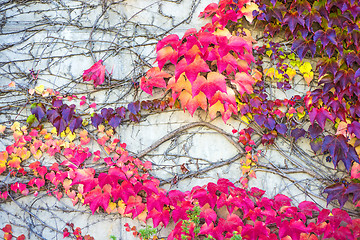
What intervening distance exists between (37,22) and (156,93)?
3.58 ft

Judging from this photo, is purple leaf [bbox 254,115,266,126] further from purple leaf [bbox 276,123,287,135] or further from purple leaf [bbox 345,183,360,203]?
purple leaf [bbox 345,183,360,203]

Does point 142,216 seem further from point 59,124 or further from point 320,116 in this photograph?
point 320,116

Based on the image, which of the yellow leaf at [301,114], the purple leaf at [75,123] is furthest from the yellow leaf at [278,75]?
the purple leaf at [75,123]

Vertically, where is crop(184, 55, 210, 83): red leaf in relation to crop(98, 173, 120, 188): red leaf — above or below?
above

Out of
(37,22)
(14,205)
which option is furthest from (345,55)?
(14,205)

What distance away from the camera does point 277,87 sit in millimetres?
2266

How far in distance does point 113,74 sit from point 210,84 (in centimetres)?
77

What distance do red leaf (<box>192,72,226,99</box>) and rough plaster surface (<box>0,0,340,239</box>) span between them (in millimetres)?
290

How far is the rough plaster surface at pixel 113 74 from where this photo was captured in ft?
7.23

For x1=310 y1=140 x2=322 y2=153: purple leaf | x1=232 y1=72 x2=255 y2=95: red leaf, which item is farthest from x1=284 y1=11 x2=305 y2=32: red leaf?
x1=310 y1=140 x2=322 y2=153: purple leaf

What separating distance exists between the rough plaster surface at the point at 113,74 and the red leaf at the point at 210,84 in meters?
0.29

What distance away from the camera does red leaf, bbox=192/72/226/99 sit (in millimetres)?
2037

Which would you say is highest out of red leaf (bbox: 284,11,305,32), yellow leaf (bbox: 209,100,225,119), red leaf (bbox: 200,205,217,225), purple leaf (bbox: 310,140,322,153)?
red leaf (bbox: 284,11,305,32)

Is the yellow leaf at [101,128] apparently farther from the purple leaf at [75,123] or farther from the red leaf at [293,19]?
the red leaf at [293,19]
